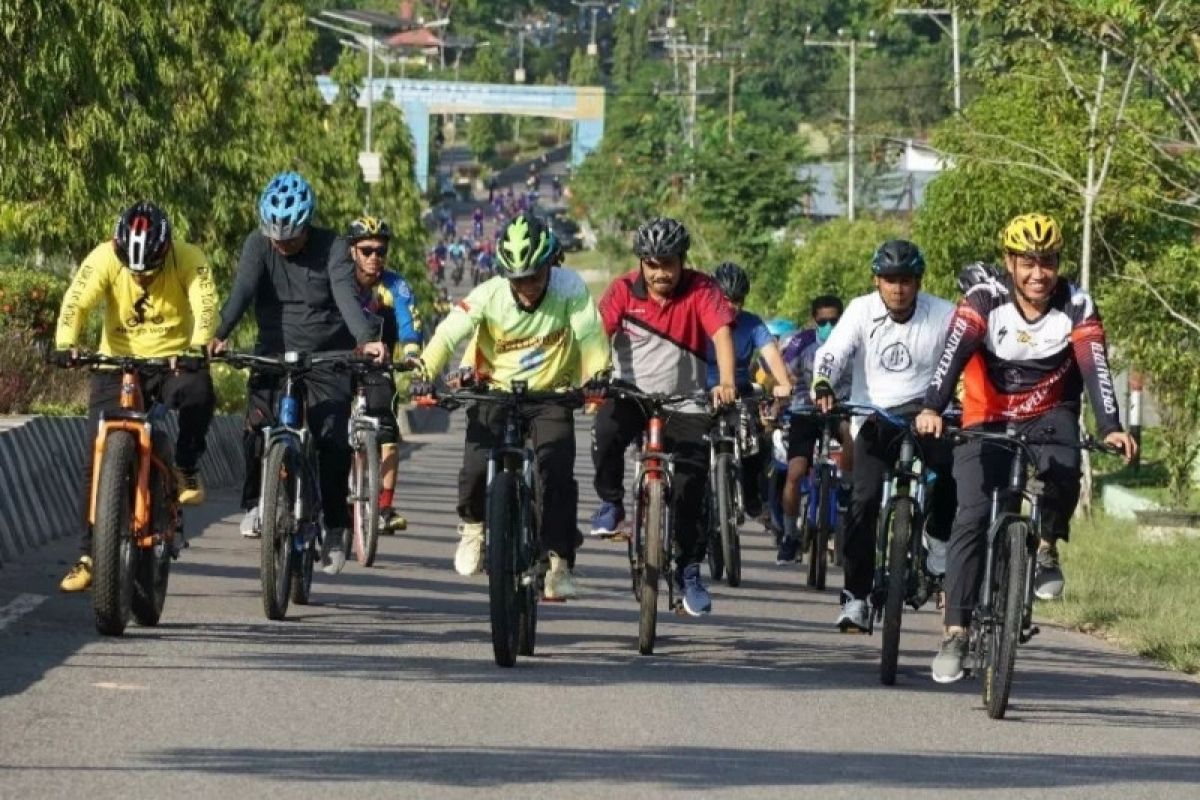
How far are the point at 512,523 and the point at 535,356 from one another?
1.08 metres

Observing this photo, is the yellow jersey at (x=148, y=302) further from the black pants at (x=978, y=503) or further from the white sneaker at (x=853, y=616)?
the black pants at (x=978, y=503)

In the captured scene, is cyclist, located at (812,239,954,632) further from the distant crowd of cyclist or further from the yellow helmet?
the yellow helmet

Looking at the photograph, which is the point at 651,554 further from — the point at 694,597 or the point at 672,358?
the point at 672,358

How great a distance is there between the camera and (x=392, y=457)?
60.8 ft

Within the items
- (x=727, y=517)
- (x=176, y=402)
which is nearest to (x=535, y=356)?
(x=176, y=402)

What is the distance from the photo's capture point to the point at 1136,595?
57.5ft

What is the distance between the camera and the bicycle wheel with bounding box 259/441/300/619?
13.0m

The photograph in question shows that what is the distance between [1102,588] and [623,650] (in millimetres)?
5693

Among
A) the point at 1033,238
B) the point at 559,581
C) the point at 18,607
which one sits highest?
the point at 1033,238

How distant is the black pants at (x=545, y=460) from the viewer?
12.6m

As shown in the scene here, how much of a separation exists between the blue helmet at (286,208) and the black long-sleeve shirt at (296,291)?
171mm

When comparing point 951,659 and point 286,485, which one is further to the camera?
point 286,485

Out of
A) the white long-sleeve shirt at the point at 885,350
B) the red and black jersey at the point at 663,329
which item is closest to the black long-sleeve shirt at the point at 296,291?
the red and black jersey at the point at 663,329

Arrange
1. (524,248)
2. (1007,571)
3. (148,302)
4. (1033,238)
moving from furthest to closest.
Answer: (148,302) → (524,248) → (1033,238) → (1007,571)
